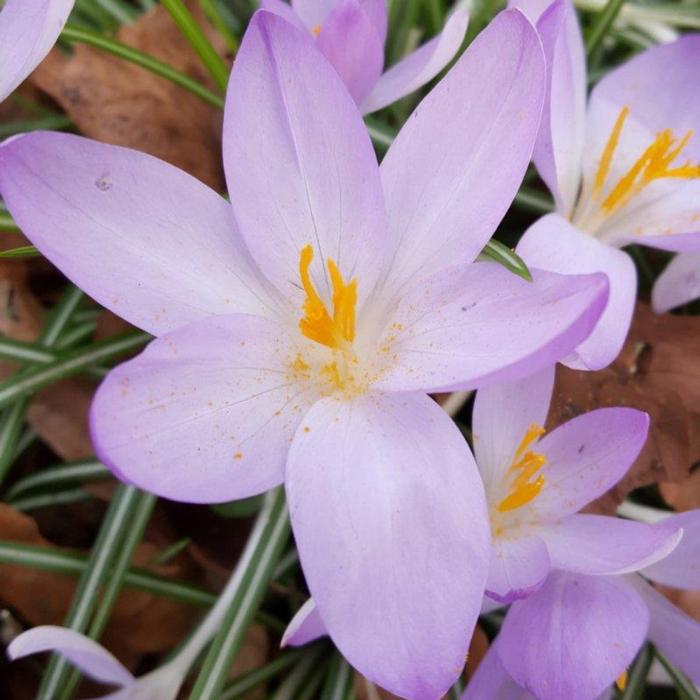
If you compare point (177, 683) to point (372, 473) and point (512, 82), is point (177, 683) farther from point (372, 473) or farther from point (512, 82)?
point (512, 82)

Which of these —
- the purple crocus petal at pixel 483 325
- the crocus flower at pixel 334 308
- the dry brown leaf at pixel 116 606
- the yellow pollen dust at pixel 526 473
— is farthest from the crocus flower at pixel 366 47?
the dry brown leaf at pixel 116 606

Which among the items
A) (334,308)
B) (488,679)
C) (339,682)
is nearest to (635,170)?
(334,308)

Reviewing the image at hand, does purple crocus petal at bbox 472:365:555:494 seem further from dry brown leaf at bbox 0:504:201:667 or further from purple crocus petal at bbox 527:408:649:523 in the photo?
dry brown leaf at bbox 0:504:201:667

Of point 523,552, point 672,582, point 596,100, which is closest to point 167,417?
point 523,552

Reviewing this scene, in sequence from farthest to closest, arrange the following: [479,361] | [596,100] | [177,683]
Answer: [596,100]
[177,683]
[479,361]

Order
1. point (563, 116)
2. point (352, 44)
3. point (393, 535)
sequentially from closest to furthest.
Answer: point (393, 535) → point (352, 44) → point (563, 116)

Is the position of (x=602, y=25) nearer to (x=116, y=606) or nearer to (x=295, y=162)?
(x=295, y=162)

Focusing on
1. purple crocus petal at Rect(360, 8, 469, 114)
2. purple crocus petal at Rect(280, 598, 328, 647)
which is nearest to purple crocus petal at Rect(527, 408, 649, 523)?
purple crocus petal at Rect(280, 598, 328, 647)
